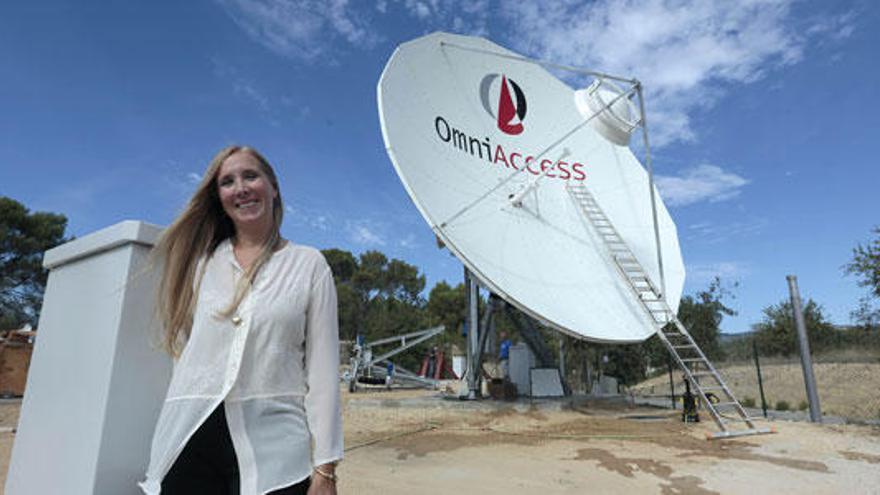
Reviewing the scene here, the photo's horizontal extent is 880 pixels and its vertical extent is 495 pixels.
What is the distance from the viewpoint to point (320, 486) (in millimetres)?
1351

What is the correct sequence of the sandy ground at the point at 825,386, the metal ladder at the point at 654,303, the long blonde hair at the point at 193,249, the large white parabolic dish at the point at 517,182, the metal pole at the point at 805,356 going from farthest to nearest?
1. the sandy ground at the point at 825,386
2. the metal pole at the point at 805,356
3. the metal ladder at the point at 654,303
4. the large white parabolic dish at the point at 517,182
5. the long blonde hair at the point at 193,249

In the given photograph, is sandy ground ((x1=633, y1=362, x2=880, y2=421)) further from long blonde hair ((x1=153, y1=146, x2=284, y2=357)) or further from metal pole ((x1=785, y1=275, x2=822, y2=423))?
long blonde hair ((x1=153, y1=146, x2=284, y2=357))

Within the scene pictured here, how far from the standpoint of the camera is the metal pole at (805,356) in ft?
32.0

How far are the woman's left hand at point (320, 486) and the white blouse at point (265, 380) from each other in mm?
26

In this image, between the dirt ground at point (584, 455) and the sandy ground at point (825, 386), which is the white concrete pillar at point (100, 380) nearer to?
the dirt ground at point (584, 455)

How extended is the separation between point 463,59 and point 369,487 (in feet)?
26.6

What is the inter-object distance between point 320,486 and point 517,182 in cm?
896

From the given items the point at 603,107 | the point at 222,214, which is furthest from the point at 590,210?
the point at 222,214

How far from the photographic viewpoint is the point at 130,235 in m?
1.64

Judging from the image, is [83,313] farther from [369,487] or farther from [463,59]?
[463,59]

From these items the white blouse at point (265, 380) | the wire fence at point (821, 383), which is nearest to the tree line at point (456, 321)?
the wire fence at point (821, 383)

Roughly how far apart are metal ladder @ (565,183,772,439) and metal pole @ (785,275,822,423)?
1.10 m

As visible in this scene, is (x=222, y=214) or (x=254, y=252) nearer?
(x=254, y=252)

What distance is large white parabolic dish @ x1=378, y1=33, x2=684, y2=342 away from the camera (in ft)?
26.3
